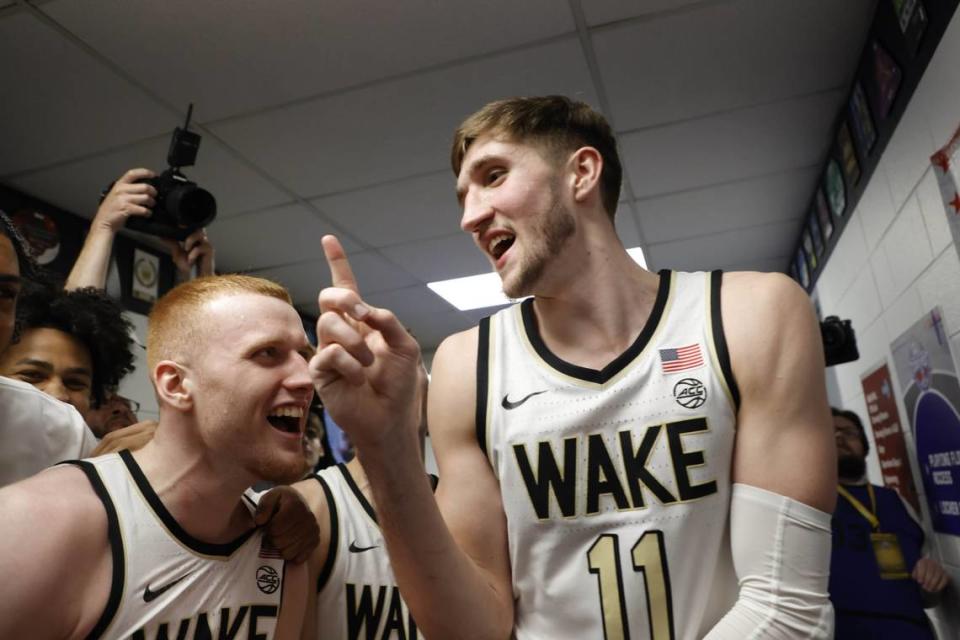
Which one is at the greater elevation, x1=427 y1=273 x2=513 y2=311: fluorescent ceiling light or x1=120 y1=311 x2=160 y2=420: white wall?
x1=427 y1=273 x2=513 y2=311: fluorescent ceiling light

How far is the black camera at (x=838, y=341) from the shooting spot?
2.71 meters

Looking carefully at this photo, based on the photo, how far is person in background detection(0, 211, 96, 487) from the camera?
4.08 ft

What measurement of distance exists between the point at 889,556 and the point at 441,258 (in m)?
2.75

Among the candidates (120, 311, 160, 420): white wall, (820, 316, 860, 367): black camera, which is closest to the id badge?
(820, 316, 860, 367): black camera

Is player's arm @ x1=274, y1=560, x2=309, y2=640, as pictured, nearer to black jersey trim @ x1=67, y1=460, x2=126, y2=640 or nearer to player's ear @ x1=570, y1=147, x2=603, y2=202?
black jersey trim @ x1=67, y1=460, x2=126, y2=640

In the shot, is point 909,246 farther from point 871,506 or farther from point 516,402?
point 516,402

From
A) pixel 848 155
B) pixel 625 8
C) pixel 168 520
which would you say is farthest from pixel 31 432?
pixel 848 155

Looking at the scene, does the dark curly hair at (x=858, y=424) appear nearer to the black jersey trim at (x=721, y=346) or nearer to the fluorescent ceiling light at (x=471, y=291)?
the fluorescent ceiling light at (x=471, y=291)

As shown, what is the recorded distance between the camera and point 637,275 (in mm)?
1249

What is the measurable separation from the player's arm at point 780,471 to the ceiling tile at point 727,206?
2.75 m

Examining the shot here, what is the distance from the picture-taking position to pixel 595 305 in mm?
1215

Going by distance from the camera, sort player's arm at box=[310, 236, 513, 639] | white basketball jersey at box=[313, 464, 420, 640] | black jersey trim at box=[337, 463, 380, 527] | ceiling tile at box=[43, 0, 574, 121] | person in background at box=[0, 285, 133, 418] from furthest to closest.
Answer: ceiling tile at box=[43, 0, 574, 121]
person in background at box=[0, 285, 133, 418]
black jersey trim at box=[337, 463, 380, 527]
white basketball jersey at box=[313, 464, 420, 640]
player's arm at box=[310, 236, 513, 639]

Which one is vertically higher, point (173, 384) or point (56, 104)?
point (56, 104)

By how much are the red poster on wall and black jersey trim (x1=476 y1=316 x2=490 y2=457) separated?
7.91 ft
